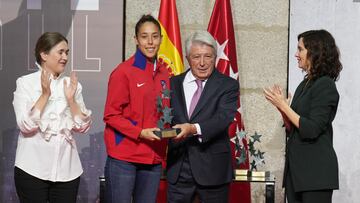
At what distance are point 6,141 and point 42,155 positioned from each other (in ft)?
5.22

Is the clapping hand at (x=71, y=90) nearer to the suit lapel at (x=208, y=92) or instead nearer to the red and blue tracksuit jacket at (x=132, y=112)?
the red and blue tracksuit jacket at (x=132, y=112)

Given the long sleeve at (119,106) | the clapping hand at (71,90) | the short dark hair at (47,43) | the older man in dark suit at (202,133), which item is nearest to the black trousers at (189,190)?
the older man in dark suit at (202,133)

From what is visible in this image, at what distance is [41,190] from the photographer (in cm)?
362

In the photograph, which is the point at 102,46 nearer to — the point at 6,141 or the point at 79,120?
the point at 6,141

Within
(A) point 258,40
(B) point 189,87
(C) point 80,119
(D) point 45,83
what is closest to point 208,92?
(B) point 189,87

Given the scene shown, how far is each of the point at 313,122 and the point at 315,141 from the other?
0.13 m

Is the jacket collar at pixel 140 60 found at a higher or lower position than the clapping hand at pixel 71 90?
higher

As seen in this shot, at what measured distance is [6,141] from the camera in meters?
5.12

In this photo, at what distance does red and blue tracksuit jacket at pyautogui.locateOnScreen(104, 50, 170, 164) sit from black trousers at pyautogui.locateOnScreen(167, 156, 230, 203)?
16cm

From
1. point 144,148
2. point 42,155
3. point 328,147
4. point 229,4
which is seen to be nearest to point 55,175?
point 42,155

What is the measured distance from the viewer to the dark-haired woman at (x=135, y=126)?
3.57 metres

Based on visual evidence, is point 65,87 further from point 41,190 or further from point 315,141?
point 315,141

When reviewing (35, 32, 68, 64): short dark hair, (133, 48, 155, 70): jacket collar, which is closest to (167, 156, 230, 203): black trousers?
(133, 48, 155, 70): jacket collar

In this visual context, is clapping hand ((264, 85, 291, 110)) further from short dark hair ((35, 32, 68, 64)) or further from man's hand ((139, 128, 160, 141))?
short dark hair ((35, 32, 68, 64))
